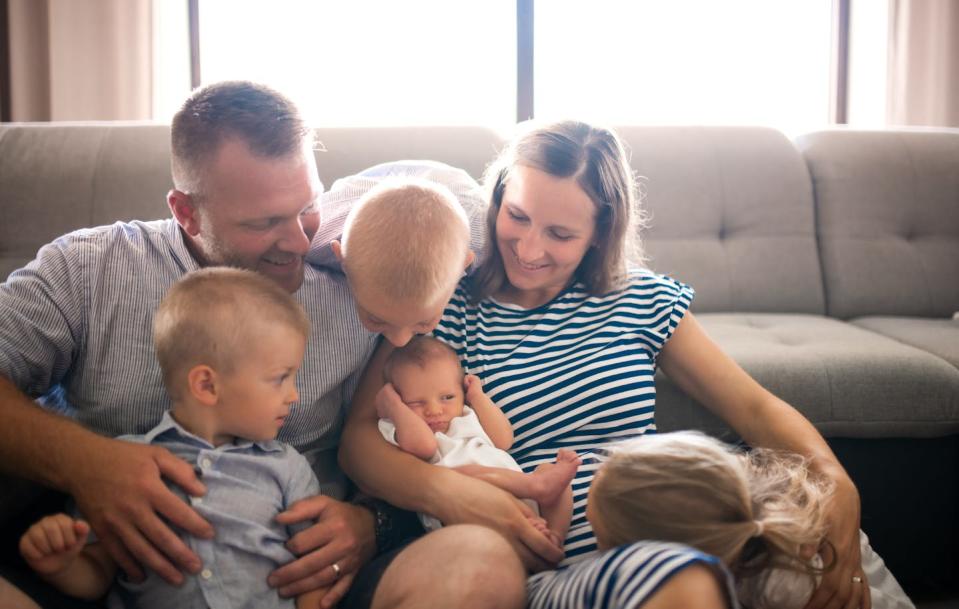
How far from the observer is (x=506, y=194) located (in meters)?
1.46

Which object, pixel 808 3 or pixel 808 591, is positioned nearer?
pixel 808 591

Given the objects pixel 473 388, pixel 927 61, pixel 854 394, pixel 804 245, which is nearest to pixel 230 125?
pixel 473 388

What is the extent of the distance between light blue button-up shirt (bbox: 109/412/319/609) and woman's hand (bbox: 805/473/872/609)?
2.50 feet

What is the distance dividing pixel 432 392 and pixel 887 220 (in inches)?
71.8

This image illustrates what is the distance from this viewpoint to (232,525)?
3.50ft

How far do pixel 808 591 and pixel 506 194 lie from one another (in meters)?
0.82

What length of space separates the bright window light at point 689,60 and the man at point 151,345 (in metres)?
2.99

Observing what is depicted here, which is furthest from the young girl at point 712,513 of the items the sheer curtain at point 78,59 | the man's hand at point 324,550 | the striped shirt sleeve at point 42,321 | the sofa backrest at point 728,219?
the sheer curtain at point 78,59

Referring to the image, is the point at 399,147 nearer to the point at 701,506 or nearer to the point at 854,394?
the point at 854,394

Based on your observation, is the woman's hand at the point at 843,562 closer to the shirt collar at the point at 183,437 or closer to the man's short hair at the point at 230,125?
the shirt collar at the point at 183,437

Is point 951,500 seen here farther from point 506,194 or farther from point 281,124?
point 281,124

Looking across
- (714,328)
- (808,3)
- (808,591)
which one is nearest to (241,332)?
(808,591)

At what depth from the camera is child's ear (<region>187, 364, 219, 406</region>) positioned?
1102mm

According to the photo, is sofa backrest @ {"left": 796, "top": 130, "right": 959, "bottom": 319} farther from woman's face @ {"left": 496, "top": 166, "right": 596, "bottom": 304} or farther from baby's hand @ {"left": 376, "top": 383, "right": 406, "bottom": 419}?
baby's hand @ {"left": 376, "top": 383, "right": 406, "bottom": 419}
